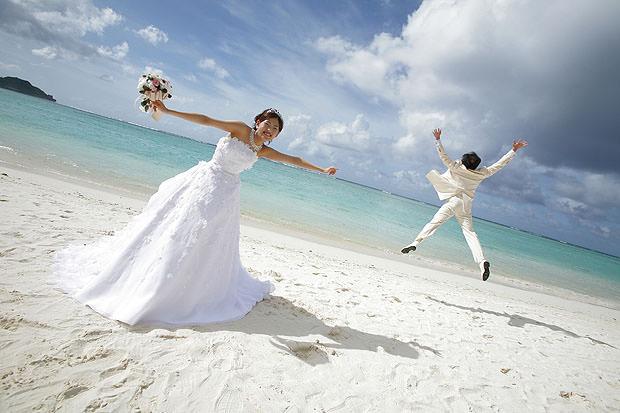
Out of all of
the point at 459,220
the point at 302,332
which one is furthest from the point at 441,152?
the point at 302,332

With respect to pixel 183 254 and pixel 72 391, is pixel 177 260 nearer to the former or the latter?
pixel 183 254

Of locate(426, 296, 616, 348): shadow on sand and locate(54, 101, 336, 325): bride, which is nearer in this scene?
locate(54, 101, 336, 325): bride

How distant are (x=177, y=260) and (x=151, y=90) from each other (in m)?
2.26

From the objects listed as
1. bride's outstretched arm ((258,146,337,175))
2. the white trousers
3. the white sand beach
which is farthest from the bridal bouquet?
the white trousers

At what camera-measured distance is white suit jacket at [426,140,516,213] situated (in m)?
7.69

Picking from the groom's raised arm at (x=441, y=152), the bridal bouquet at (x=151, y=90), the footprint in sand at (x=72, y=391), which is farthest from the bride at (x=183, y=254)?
the groom's raised arm at (x=441, y=152)

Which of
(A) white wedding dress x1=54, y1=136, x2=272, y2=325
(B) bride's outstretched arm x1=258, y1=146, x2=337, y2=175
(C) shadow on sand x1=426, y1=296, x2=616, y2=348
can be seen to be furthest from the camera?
(C) shadow on sand x1=426, y1=296, x2=616, y2=348

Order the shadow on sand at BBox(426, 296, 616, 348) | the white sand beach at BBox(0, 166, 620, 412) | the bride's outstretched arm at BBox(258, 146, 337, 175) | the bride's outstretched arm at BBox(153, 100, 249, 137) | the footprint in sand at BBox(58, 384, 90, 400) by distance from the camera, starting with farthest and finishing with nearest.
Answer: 1. the shadow on sand at BBox(426, 296, 616, 348)
2. the bride's outstretched arm at BBox(258, 146, 337, 175)
3. the bride's outstretched arm at BBox(153, 100, 249, 137)
4. the white sand beach at BBox(0, 166, 620, 412)
5. the footprint in sand at BBox(58, 384, 90, 400)

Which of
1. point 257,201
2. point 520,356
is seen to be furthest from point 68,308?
point 257,201

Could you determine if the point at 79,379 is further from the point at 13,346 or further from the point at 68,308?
the point at 68,308

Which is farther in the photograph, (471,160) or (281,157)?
(471,160)

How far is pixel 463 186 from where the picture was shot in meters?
7.92

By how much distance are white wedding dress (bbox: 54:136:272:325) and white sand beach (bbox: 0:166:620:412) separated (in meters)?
0.21

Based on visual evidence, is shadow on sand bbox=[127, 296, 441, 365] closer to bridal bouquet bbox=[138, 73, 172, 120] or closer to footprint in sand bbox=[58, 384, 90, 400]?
footprint in sand bbox=[58, 384, 90, 400]
